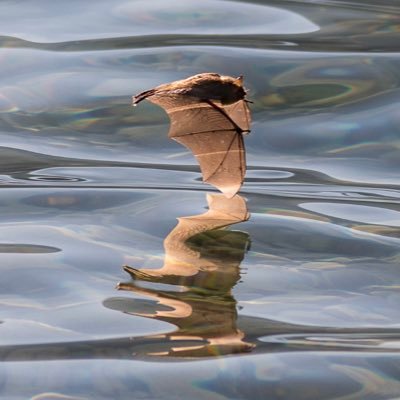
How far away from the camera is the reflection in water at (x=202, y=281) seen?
1.97 metres

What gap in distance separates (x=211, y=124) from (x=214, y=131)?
15 mm

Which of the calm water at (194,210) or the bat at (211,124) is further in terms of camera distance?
the bat at (211,124)

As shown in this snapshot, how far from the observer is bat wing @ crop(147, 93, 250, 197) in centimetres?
243

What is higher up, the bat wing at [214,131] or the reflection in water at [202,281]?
the bat wing at [214,131]

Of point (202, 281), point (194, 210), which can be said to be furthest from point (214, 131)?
point (202, 281)

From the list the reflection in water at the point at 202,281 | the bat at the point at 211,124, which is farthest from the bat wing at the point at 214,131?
the reflection in water at the point at 202,281

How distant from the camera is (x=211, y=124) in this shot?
2449 millimetres

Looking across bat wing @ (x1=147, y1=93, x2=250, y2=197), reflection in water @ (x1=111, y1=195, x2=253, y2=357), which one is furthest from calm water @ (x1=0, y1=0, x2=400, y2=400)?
bat wing @ (x1=147, y1=93, x2=250, y2=197)

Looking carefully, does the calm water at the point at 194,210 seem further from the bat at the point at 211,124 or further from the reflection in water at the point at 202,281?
the bat at the point at 211,124

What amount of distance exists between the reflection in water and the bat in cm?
10

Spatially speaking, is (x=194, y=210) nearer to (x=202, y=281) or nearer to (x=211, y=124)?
(x=211, y=124)

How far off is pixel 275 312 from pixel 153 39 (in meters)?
1.69

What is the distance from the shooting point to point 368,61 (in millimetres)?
3479

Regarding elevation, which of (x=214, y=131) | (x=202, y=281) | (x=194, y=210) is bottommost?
(x=202, y=281)
